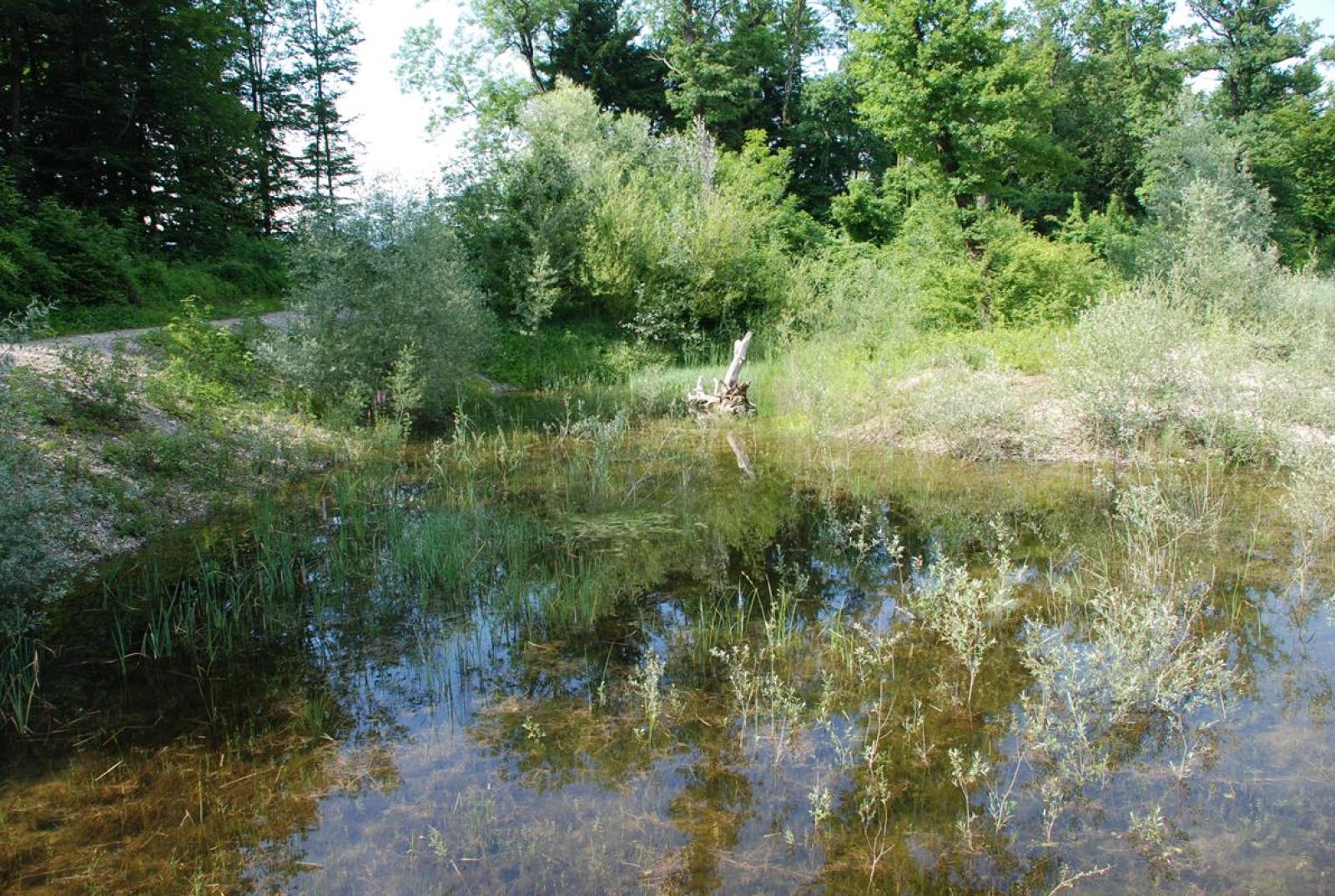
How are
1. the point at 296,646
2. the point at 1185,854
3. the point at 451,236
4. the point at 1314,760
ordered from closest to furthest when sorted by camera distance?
the point at 1185,854 < the point at 1314,760 < the point at 296,646 < the point at 451,236

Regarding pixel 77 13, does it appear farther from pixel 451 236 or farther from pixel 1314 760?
pixel 1314 760

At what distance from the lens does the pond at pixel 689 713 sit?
3.89m

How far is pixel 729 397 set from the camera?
16797mm

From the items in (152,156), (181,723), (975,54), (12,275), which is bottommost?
(181,723)

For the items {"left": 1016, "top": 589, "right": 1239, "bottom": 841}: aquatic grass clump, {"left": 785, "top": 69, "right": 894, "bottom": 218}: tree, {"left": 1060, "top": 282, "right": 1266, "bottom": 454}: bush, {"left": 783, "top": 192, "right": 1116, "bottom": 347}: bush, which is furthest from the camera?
{"left": 785, "top": 69, "right": 894, "bottom": 218}: tree

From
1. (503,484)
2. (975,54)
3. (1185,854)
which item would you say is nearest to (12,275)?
(503,484)

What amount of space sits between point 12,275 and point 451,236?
758 cm

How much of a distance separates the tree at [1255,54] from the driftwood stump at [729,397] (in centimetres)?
3322

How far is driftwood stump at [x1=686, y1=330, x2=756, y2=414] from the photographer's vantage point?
1673 centimetres

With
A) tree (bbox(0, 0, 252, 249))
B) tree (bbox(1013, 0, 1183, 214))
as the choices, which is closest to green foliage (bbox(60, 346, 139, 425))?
tree (bbox(0, 0, 252, 249))

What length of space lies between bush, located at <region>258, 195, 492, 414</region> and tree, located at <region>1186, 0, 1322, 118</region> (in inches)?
1489

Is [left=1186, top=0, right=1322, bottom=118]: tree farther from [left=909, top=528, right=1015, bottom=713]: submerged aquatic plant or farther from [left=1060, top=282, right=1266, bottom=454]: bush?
[left=909, top=528, right=1015, bottom=713]: submerged aquatic plant

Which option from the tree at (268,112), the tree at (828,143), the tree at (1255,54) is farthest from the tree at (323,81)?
the tree at (1255,54)

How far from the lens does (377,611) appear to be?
6938 millimetres
